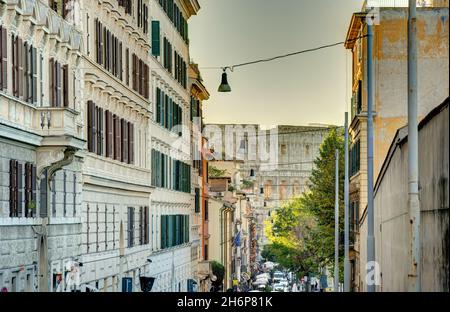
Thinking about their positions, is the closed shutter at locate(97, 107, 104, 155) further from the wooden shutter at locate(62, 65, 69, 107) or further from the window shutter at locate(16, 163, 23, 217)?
the window shutter at locate(16, 163, 23, 217)

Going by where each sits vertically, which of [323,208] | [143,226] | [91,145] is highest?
[91,145]

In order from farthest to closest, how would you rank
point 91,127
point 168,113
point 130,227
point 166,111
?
point 168,113, point 166,111, point 130,227, point 91,127

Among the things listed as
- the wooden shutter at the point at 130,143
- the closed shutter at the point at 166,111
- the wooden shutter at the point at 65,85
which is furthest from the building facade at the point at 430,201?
the closed shutter at the point at 166,111

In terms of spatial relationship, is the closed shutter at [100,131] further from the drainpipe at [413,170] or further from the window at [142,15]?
the drainpipe at [413,170]

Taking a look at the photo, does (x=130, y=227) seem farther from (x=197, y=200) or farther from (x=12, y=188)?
(x=197, y=200)

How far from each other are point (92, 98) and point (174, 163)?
71.2ft

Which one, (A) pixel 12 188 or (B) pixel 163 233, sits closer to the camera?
(A) pixel 12 188

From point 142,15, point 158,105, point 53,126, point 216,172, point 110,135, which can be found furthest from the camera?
point 216,172

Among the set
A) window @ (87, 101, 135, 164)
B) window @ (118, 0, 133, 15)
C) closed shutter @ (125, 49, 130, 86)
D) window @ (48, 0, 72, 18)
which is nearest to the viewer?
window @ (48, 0, 72, 18)

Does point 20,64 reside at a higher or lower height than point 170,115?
lower

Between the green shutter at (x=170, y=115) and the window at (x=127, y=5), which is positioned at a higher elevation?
the window at (x=127, y=5)

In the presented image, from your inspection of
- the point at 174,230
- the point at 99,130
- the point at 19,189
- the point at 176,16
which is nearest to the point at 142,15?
the point at 176,16

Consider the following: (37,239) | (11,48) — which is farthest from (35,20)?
(37,239)

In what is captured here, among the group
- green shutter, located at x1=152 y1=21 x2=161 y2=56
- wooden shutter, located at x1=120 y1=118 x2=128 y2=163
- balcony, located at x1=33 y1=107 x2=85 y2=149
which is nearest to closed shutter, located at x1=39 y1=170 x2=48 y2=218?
balcony, located at x1=33 y1=107 x2=85 y2=149
